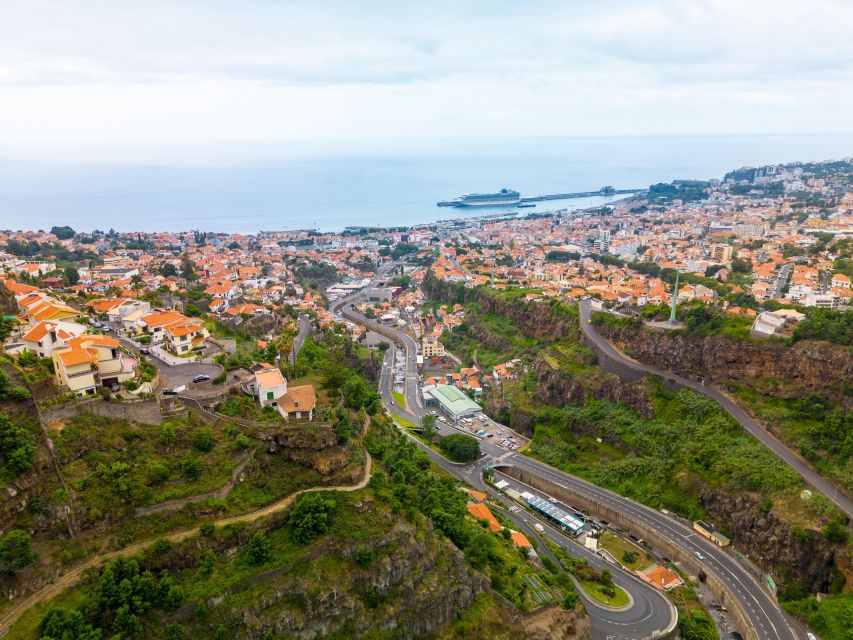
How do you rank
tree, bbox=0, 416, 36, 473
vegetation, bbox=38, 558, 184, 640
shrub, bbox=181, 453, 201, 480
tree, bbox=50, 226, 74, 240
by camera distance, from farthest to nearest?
tree, bbox=50, 226, 74, 240
shrub, bbox=181, 453, 201, 480
tree, bbox=0, 416, 36, 473
vegetation, bbox=38, 558, 184, 640

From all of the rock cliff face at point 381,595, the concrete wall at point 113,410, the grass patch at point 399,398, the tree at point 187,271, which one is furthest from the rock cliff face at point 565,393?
the tree at point 187,271

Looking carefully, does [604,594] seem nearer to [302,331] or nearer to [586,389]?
[586,389]

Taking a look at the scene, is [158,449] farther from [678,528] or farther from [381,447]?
[678,528]

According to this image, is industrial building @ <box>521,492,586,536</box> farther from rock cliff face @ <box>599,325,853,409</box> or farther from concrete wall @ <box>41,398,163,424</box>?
concrete wall @ <box>41,398,163,424</box>

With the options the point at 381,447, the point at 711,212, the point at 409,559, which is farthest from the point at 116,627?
the point at 711,212

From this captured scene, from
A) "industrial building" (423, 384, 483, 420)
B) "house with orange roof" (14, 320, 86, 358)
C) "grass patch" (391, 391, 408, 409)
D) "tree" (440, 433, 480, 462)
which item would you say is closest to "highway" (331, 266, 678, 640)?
"grass patch" (391, 391, 408, 409)
